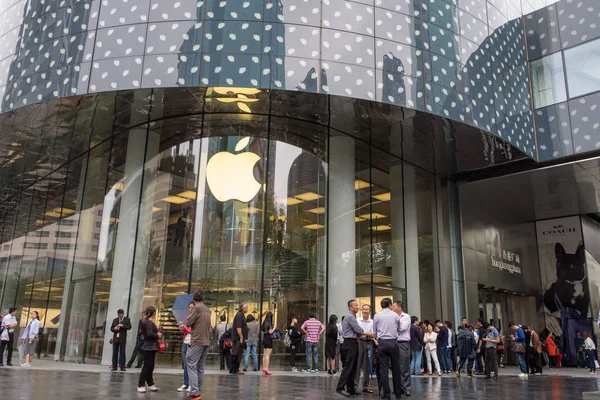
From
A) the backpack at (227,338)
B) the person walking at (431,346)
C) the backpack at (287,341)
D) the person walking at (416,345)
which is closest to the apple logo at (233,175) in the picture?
the backpack at (287,341)

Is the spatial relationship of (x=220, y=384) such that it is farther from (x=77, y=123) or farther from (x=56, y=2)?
(x=56, y=2)

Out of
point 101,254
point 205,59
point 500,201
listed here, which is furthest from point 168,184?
point 500,201

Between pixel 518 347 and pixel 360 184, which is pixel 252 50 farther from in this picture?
pixel 518 347

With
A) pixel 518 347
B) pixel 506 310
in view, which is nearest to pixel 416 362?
pixel 518 347

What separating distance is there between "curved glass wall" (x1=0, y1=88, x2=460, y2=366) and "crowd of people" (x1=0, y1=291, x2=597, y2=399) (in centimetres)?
153

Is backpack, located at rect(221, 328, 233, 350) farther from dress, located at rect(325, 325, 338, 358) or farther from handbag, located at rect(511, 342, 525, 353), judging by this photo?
handbag, located at rect(511, 342, 525, 353)

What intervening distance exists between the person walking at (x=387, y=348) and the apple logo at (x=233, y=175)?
9.50 metres

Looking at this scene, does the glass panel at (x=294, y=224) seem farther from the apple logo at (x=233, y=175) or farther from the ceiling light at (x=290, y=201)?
the apple logo at (x=233, y=175)

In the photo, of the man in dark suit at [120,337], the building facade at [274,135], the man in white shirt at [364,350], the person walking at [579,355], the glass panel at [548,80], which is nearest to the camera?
the man in white shirt at [364,350]

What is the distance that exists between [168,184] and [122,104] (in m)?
3.29

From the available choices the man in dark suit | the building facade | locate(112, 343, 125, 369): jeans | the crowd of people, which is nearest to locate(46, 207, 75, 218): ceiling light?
the building facade

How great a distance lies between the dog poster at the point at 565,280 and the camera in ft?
86.9

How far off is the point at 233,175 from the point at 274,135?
2.12m

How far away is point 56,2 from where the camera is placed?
17.0 m
